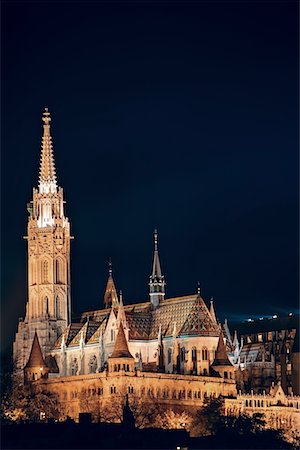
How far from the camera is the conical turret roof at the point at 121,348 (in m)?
195

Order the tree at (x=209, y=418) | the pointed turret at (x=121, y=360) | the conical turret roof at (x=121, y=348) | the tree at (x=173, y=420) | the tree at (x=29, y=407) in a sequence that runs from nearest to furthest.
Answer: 1. the tree at (x=209, y=418)
2. the tree at (x=173, y=420)
3. the tree at (x=29, y=407)
4. the pointed turret at (x=121, y=360)
5. the conical turret roof at (x=121, y=348)

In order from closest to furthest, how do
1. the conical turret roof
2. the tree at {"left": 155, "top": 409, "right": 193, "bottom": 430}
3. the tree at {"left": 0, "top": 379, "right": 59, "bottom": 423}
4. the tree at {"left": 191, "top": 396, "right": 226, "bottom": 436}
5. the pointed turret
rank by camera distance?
1. the tree at {"left": 191, "top": 396, "right": 226, "bottom": 436}
2. the tree at {"left": 155, "top": 409, "right": 193, "bottom": 430}
3. the tree at {"left": 0, "top": 379, "right": 59, "bottom": 423}
4. the pointed turret
5. the conical turret roof

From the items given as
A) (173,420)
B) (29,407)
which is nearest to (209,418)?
(173,420)

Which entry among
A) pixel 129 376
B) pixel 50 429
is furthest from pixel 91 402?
pixel 50 429

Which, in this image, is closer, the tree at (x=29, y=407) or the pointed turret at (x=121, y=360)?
the tree at (x=29, y=407)

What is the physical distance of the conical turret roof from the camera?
19525cm

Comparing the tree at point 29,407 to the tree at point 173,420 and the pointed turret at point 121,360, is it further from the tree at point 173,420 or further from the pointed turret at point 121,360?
the tree at point 173,420

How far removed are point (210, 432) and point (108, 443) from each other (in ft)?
94.2

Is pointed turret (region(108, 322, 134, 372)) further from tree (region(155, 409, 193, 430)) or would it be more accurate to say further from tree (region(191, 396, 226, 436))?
tree (region(191, 396, 226, 436))

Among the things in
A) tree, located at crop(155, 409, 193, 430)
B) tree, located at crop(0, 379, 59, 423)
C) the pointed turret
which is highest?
the pointed turret

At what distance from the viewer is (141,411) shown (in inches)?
7441

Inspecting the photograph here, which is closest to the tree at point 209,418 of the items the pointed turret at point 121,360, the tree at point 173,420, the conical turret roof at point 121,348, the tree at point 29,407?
the tree at point 173,420

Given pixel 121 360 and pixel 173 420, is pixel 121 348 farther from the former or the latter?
pixel 173 420

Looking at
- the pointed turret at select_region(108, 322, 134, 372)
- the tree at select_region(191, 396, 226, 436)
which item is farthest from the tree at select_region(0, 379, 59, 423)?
the tree at select_region(191, 396, 226, 436)
